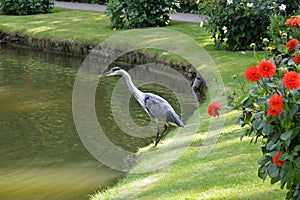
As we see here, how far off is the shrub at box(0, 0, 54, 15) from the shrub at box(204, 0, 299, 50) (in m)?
9.80

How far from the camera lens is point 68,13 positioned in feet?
70.5

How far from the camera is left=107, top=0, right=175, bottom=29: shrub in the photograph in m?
17.2

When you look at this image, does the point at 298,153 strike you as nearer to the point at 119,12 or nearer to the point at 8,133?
the point at 8,133

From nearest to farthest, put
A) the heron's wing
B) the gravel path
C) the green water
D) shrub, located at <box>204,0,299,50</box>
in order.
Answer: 1. the green water
2. the heron's wing
3. shrub, located at <box>204,0,299,50</box>
4. the gravel path

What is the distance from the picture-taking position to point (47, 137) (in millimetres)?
9180

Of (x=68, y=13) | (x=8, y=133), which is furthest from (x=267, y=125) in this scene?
(x=68, y=13)

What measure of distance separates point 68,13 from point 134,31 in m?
5.59

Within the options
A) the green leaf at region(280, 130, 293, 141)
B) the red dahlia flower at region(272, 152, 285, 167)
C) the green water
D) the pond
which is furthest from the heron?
the green leaf at region(280, 130, 293, 141)

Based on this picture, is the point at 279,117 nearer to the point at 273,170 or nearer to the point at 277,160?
the point at 277,160

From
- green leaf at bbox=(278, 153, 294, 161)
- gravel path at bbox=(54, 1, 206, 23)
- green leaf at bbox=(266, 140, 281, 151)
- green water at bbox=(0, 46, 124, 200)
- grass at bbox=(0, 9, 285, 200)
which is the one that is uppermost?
green leaf at bbox=(266, 140, 281, 151)

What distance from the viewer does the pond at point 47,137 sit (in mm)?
7336

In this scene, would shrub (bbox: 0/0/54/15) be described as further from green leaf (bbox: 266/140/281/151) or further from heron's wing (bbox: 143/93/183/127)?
green leaf (bbox: 266/140/281/151)

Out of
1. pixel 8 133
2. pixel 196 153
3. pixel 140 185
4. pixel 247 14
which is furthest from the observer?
pixel 247 14

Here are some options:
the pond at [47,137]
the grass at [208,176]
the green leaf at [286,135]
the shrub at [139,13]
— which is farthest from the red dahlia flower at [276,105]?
the shrub at [139,13]
